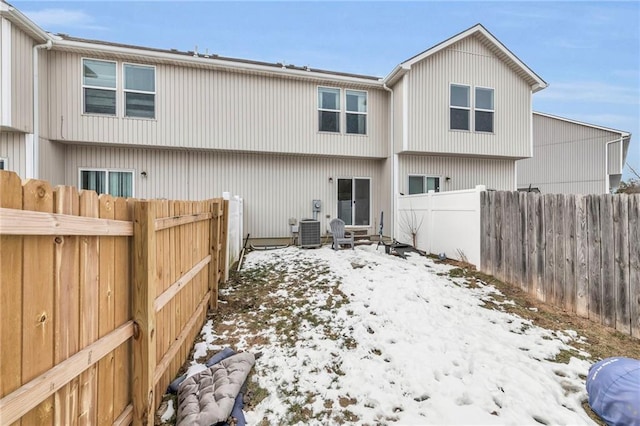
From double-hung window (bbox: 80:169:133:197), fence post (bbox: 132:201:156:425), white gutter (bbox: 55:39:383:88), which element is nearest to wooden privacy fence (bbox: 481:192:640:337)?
fence post (bbox: 132:201:156:425)

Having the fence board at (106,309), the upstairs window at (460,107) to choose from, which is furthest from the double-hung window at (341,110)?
the fence board at (106,309)

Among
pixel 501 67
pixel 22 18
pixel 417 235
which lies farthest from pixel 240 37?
pixel 417 235

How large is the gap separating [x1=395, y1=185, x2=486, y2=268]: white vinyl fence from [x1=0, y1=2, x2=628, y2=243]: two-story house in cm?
110

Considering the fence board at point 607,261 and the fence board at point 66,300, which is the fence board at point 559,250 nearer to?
the fence board at point 607,261

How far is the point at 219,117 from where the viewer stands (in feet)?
30.8

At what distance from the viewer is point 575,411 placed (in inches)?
93.3

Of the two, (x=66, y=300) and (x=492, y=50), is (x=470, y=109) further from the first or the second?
(x=66, y=300)

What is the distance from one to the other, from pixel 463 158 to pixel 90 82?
11.9 metres

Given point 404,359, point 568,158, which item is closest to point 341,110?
point 404,359

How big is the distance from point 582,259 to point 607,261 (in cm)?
33

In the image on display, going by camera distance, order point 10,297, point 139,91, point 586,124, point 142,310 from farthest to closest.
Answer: point 586,124 → point 139,91 → point 142,310 → point 10,297

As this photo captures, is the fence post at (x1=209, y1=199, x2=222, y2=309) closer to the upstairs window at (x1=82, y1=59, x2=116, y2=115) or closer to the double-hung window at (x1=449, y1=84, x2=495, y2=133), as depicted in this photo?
the upstairs window at (x1=82, y1=59, x2=116, y2=115)

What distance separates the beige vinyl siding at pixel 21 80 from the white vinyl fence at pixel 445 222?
34.1 ft

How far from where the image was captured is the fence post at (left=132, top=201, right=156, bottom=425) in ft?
6.27
